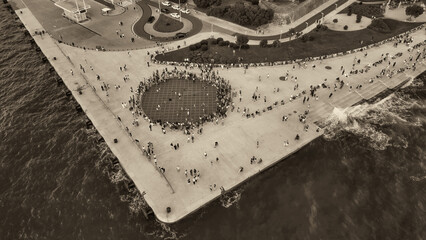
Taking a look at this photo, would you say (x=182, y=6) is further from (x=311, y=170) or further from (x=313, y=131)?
(x=311, y=170)

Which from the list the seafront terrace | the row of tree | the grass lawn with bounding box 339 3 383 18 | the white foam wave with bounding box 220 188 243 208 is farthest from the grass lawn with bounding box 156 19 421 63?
the white foam wave with bounding box 220 188 243 208

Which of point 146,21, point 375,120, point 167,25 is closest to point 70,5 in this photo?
point 146,21

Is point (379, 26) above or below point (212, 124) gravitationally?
above

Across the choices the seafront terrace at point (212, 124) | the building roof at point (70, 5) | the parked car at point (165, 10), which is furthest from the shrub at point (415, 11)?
the building roof at point (70, 5)

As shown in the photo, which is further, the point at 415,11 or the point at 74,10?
the point at 74,10

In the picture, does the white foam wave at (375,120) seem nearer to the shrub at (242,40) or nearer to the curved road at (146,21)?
the shrub at (242,40)

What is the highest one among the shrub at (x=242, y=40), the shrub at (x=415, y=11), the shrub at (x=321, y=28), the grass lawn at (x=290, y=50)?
the shrub at (x=415, y=11)

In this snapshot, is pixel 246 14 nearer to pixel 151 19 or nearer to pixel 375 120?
pixel 151 19

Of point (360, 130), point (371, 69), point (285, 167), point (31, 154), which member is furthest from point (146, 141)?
point (371, 69)
